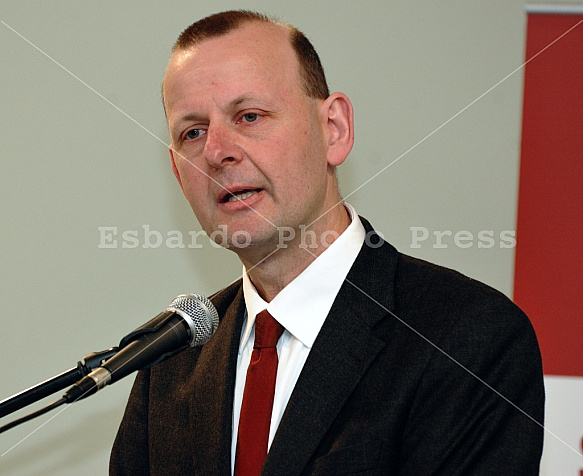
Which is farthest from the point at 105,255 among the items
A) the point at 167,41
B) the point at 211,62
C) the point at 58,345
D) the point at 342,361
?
the point at 342,361

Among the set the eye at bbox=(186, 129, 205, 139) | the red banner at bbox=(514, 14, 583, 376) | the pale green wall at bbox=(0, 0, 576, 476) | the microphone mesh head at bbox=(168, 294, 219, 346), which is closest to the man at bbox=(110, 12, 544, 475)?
the eye at bbox=(186, 129, 205, 139)

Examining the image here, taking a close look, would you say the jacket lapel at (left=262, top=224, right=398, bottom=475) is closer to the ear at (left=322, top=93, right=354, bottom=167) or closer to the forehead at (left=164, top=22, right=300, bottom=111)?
the ear at (left=322, top=93, right=354, bottom=167)

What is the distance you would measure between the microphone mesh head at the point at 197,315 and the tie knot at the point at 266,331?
342mm

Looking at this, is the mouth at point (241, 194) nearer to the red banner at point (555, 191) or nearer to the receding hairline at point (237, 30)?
the receding hairline at point (237, 30)

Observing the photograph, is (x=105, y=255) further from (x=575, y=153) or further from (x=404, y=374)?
(x=575, y=153)

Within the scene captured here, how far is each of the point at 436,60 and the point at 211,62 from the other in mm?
737

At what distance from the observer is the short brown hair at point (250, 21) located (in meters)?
1.46

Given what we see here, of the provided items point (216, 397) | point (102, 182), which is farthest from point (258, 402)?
point (102, 182)

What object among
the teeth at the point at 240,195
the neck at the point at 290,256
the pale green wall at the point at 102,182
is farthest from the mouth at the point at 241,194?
the pale green wall at the point at 102,182

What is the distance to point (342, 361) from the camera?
129 cm

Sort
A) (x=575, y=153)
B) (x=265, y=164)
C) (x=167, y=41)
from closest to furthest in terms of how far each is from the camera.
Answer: (x=265, y=164) < (x=575, y=153) < (x=167, y=41)

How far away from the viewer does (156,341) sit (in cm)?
97

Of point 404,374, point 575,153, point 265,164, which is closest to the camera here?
point 404,374

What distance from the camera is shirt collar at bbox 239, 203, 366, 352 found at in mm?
1396
